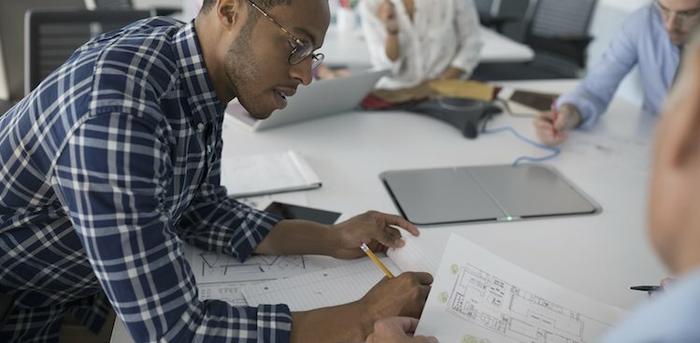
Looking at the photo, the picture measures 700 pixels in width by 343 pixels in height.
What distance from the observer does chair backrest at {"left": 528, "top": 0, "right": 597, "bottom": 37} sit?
356cm

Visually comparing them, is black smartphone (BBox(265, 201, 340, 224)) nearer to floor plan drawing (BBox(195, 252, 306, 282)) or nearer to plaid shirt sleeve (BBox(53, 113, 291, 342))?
floor plan drawing (BBox(195, 252, 306, 282))

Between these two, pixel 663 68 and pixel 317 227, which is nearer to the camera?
pixel 317 227

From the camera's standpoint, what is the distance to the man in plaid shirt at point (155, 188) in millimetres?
775

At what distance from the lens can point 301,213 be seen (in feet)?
4.28

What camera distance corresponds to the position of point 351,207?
52.8 inches

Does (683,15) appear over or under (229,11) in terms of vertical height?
under

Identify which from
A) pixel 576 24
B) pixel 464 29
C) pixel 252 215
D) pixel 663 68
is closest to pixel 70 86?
pixel 252 215

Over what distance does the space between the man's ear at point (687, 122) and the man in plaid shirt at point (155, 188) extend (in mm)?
569

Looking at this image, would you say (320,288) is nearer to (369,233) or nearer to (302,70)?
(369,233)

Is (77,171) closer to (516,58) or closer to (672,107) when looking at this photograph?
(672,107)

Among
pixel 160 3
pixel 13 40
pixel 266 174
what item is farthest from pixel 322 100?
pixel 160 3

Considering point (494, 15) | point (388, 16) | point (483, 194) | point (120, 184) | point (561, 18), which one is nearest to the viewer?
point (120, 184)

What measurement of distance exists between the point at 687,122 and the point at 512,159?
128cm

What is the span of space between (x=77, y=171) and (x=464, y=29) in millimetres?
2115
